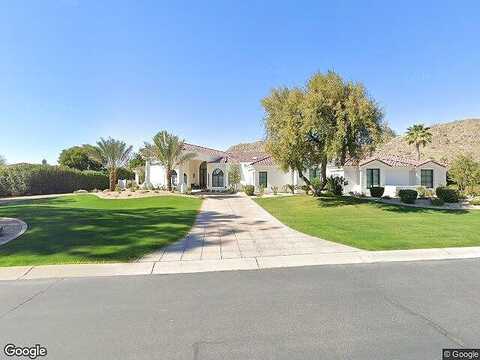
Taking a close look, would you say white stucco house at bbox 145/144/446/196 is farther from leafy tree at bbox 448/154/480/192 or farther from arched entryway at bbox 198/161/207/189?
leafy tree at bbox 448/154/480/192

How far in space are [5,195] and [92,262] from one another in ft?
107

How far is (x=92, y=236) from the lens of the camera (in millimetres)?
10500

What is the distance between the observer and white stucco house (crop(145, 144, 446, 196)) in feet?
108

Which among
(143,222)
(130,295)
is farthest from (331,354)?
(143,222)

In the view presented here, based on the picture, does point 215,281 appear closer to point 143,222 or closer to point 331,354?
point 331,354

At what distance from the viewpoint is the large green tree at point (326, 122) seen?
19.5 m

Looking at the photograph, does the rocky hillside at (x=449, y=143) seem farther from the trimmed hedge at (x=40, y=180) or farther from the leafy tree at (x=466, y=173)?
the trimmed hedge at (x=40, y=180)

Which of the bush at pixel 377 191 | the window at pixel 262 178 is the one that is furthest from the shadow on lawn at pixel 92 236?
the window at pixel 262 178

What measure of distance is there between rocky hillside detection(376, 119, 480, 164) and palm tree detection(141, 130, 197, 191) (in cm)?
3875

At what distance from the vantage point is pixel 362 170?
3269cm

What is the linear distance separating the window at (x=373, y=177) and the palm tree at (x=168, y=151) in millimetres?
18188

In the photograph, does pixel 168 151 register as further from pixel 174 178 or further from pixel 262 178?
pixel 262 178

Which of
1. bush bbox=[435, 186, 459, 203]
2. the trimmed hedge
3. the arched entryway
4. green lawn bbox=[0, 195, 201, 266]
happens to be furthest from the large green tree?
the trimmed hedge

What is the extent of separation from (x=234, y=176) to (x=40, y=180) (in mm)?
21617
